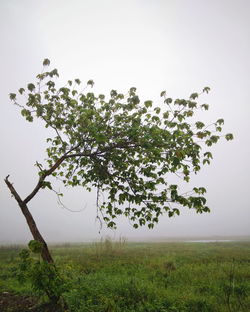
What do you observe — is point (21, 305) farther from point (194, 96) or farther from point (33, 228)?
point (194, 96)

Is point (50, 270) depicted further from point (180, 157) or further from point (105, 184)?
point (180, 157)

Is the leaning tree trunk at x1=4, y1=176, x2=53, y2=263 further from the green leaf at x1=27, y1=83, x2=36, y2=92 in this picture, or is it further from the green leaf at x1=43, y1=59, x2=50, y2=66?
the green leaf at x1=43, y1=59, x2=50, y2=66

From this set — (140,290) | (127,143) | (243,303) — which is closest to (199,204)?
(127,143)

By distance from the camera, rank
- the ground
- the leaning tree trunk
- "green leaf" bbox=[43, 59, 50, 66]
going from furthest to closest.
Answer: "green leaf" bbox=[43, 59, 50, 66]
the ground
the leaning tree trunk

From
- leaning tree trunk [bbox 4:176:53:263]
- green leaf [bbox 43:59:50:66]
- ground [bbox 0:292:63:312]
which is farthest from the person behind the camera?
green leaf [bbox 43:59:50:66]

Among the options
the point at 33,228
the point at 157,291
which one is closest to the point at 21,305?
the point at 33,228

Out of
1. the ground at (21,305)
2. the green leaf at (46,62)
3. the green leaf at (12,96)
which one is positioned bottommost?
the ground at (21,305)

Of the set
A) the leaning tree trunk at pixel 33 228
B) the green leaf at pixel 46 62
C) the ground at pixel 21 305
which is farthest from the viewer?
the green leaf at pixel 46 62

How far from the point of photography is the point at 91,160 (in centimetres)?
793

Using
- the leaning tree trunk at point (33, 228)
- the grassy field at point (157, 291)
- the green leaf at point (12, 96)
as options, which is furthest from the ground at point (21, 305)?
the green leaf at point (12, 96)

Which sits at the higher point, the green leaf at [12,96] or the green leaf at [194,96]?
the green leaf at [12,96]

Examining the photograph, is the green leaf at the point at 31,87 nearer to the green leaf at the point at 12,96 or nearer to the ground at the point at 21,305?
the green leaf at the point at 12,96

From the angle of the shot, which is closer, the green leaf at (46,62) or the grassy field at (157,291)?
the grassy field at (157,291)

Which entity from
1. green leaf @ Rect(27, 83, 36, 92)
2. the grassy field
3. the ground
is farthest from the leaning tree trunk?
green leaf @ Rect(27, 83, 36, 92)
